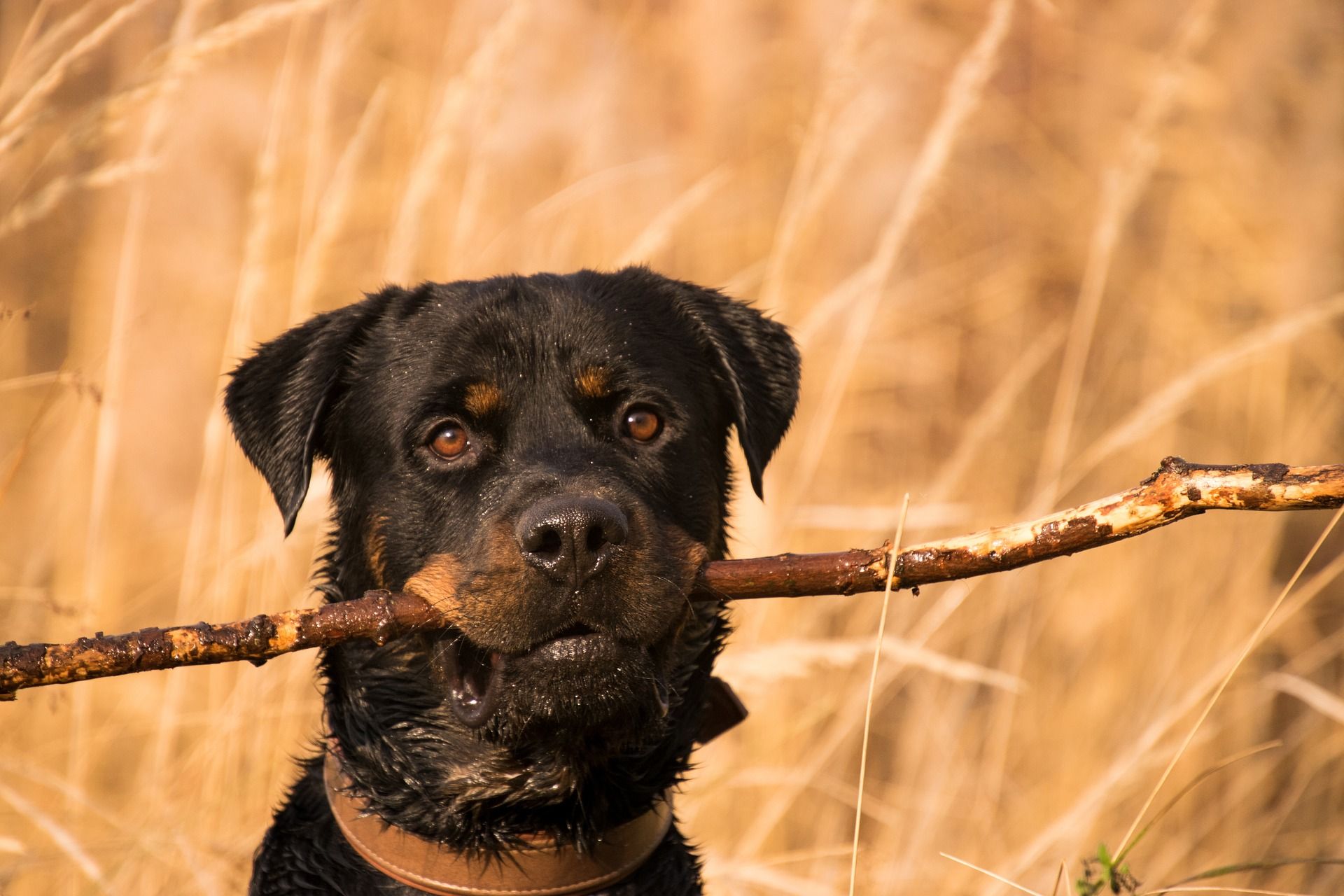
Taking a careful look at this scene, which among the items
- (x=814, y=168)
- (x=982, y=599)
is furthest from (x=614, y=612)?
(x=982, y=599)

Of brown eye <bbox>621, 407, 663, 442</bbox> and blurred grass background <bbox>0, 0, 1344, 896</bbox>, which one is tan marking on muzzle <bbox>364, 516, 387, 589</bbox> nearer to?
brown eye <bbox>621, 407, 663, 442</bbox>

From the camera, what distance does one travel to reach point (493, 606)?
2336mm

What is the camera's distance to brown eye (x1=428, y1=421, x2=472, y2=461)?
9.00 feet

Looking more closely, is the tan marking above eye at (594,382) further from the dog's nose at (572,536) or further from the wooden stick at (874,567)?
the wooden stick at (874,567)

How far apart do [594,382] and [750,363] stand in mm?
568

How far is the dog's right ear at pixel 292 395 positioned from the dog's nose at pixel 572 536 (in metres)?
0.72

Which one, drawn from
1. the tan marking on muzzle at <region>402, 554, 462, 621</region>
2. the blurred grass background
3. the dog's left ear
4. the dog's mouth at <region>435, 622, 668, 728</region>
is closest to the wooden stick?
the tan marking on muzzle at <region>402, 554, 462, 621</region>

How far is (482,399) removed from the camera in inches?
108

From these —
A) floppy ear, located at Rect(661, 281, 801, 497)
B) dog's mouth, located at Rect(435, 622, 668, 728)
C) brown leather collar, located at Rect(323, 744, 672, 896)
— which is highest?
floppy ear, located at Rect(661, 281, 801, 497)

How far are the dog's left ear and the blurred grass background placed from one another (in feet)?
2.24

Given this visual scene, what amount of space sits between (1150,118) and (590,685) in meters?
2.86

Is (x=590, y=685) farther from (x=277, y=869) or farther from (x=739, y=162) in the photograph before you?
(x=739, y=162)

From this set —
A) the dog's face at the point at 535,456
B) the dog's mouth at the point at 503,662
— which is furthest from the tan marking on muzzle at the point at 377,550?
the dog's mouth at the point at 503,662

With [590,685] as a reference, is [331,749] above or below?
below
